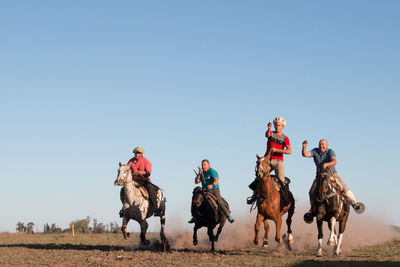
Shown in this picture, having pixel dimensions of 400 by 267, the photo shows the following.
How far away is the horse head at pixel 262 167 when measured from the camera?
17734 millimetres

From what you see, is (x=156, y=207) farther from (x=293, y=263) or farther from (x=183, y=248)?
(x=293, y=263)

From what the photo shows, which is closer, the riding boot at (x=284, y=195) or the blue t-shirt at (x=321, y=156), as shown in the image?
the blue t-shirt at (x=321, y=156)

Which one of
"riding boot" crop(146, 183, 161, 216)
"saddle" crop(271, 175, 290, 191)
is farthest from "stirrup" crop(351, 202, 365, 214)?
"riding boot" crop(146, 183, 161, 216)

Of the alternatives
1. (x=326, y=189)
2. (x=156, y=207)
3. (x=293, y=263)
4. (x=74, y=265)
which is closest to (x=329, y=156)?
(x=326, y=189)

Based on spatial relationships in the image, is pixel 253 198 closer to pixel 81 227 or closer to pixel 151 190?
pixel 151 190

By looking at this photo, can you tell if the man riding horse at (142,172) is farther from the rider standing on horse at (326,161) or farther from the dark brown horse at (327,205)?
the dark brown horse at (327,205)

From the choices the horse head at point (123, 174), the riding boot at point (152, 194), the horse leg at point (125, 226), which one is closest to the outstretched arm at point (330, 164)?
the riding boot at point (152, 194)

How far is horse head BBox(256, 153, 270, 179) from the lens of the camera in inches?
698

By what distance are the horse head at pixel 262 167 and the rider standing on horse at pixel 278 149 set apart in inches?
37.2

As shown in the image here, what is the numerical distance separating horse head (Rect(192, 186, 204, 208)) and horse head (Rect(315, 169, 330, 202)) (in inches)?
159

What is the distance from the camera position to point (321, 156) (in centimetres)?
1861

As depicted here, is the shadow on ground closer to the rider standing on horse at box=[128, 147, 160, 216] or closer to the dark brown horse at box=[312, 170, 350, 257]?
the dark brown horse at box=[312, 170, 350, 257]

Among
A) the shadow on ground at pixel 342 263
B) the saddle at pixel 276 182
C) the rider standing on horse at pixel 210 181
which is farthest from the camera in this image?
the rider standing on horse at pixel 210 181

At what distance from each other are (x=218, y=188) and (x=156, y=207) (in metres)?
2.40
